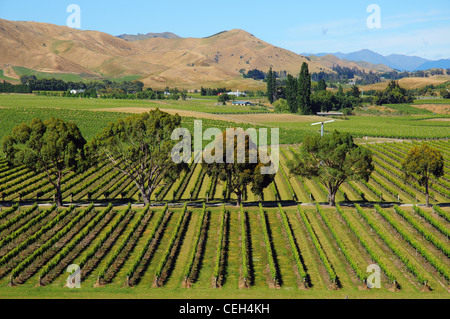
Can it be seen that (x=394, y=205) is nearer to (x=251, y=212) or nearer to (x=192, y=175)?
(x=251, y=212)

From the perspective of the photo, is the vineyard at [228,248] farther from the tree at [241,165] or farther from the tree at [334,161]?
the tree at [334,161]

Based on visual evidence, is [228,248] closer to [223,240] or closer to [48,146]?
[223,240]

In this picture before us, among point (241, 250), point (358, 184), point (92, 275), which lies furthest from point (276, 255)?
point (358, 184)

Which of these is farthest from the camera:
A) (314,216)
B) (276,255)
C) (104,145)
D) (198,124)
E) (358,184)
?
(198,124)

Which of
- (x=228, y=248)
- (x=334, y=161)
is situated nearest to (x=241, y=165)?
(x=334, y=161)

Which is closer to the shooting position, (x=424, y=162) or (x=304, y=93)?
(x=424, y=162)

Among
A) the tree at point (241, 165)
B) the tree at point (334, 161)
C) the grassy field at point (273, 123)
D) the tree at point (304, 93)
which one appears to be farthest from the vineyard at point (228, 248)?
the tree at point (304, 93)
